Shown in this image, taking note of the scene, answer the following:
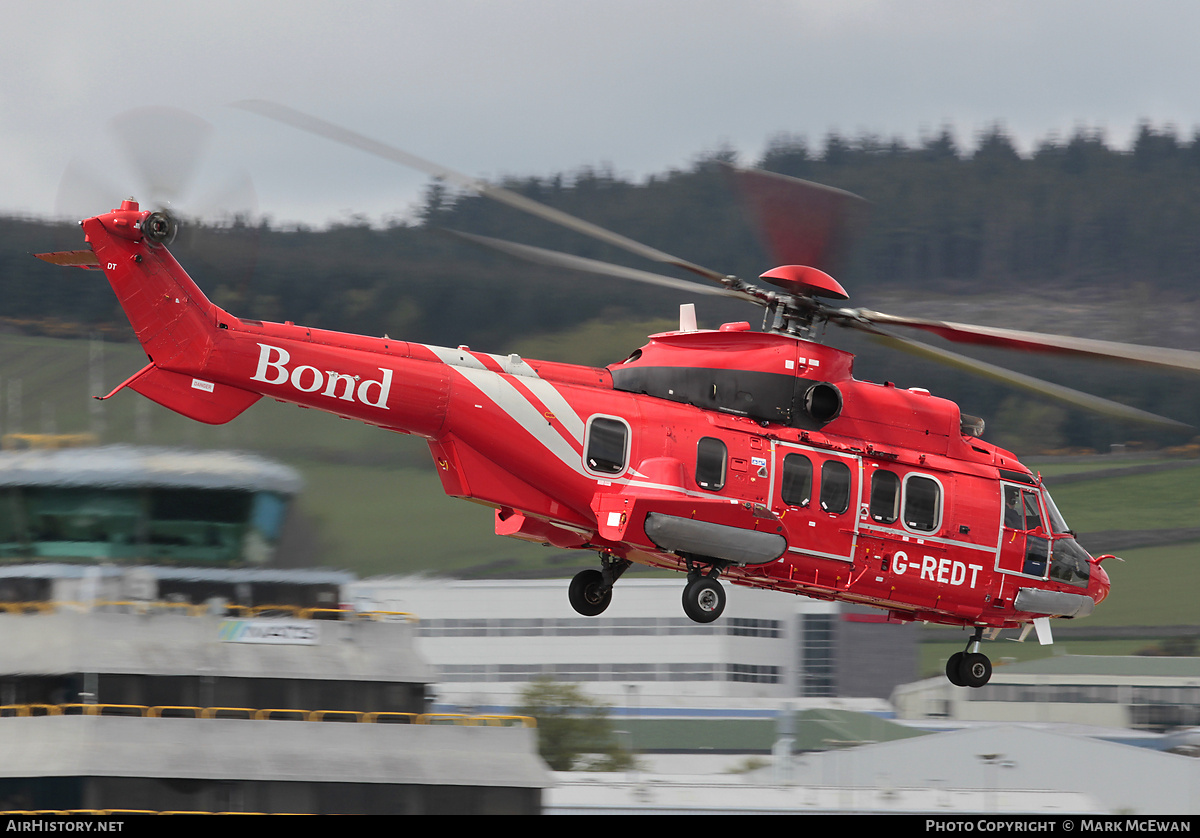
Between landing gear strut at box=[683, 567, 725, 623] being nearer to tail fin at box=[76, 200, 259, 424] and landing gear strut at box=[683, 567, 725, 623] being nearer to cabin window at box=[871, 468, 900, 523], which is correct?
cabin window at box=[871, 468, 900, 523]

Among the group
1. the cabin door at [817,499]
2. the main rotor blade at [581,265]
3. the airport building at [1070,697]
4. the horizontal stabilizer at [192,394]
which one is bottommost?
the airport building at [1070,697]

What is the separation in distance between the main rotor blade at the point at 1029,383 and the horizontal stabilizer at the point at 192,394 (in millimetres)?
7027

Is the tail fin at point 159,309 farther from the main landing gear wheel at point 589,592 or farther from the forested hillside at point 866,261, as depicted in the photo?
the main landing gear wheel at point 589,592

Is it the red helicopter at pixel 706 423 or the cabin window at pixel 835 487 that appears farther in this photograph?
the cabin window at pixel 835 487

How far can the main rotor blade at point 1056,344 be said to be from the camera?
13.1 m

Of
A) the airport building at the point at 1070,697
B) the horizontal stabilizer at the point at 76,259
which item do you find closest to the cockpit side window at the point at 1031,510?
the horizontal stabilizer at the point at 76,259

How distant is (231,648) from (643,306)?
2455 centimetres

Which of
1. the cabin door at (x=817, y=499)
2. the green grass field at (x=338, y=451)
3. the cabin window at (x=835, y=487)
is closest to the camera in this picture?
the cabin door at (x=817, y=499)

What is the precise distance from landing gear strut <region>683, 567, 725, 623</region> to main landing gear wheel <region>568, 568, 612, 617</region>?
1428mm

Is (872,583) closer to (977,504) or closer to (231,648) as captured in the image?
(977,504)

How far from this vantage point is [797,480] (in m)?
15.1

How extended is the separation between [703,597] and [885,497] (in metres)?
Answer: 2.67
